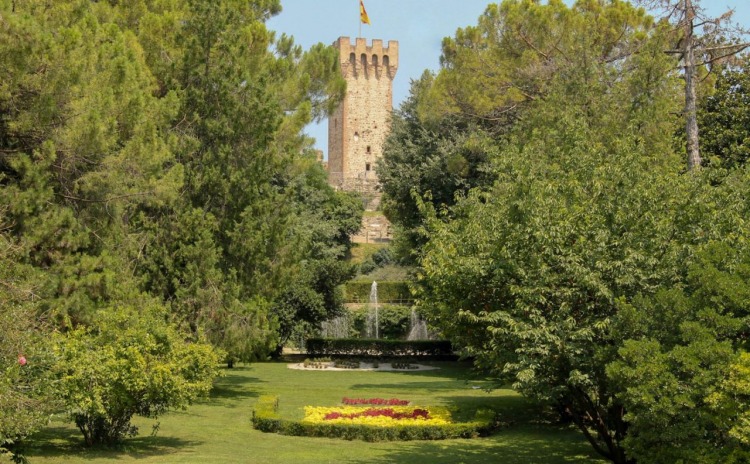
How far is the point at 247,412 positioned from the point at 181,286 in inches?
122

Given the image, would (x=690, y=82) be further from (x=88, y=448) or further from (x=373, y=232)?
(x=373, y=232)

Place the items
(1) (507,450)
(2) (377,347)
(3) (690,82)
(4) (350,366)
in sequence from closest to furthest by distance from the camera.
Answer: (1) (507,450) < (3) (690,82) < (4) (350,366) < (2) (377,347)

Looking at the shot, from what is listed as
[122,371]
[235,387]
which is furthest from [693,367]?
[235,387]

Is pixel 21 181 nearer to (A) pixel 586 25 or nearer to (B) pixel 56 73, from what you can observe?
(B) pixel 56 73

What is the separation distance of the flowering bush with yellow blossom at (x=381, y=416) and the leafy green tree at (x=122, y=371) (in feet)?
12.5

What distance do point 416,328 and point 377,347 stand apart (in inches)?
276

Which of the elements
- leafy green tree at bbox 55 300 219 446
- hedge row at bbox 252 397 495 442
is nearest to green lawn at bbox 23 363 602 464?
hedge row at bbox 252 397 495 442

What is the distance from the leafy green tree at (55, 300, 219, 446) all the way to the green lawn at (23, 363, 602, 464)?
0.62m

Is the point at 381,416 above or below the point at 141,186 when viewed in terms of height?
below

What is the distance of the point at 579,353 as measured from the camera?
11.4 meters

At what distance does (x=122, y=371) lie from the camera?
13.2 m

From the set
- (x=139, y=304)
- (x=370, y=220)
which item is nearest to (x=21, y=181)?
(x=139, y=304)

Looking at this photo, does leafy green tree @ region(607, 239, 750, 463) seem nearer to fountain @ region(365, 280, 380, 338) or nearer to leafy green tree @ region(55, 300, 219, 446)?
leafy green tree @ region(55, 300, 219, 446)

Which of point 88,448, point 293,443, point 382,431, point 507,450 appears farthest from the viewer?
point 382,431
